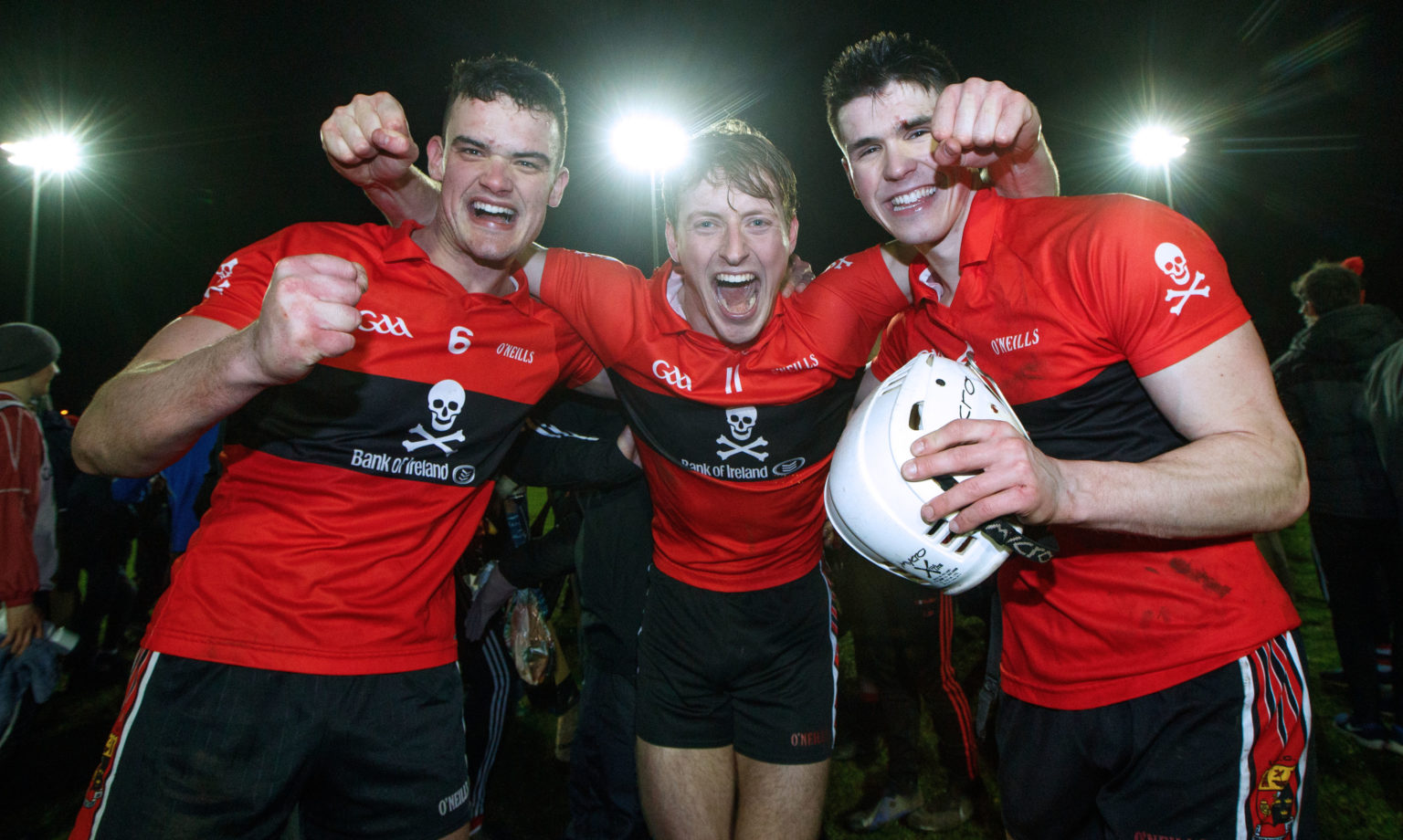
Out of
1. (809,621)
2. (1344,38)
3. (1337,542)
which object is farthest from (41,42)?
(1344,38)

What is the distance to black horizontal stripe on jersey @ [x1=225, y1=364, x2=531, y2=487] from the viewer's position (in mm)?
2148

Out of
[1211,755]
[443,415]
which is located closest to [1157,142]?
[1211,755]

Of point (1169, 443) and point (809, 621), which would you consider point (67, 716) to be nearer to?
point (809, 621)

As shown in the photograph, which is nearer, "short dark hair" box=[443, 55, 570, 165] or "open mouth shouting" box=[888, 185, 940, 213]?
"open mouth shouting" box=[888, 185, 940, 213]

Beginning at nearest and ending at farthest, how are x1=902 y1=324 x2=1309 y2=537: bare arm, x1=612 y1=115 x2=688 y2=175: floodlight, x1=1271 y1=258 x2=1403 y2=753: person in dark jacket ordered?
1. x1=902 y1=324 x2=1309 y2=537: bare arm
2. x1=1271 y1=258 x2=1403 y2=753: person in dark jacket
3. x1=612 y1=115 x2=688 y2=175: floodlight

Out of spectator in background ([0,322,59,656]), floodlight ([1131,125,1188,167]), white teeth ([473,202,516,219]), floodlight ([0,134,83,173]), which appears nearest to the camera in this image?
white teeth ([473,202,516,219])

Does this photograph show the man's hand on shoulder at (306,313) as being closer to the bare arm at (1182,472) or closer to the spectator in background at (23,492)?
the bare arm at (1182,472)

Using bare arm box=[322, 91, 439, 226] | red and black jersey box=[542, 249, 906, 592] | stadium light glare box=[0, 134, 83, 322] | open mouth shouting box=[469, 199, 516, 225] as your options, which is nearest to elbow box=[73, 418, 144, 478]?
bare arm box=[322, 91, 439, 226]

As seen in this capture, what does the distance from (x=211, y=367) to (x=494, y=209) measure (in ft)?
3.86

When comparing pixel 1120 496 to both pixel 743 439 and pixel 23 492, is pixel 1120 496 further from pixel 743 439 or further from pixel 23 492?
pixel 23 492

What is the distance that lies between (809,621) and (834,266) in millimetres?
1686

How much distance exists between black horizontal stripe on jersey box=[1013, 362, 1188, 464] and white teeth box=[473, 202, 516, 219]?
6.72 feet

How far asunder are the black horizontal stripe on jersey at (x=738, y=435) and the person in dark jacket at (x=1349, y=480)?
4100 millimetres

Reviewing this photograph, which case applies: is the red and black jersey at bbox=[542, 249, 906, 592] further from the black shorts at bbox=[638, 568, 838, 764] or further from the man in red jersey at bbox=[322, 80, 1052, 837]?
the black shorts at bbox=[638, 568, 838, 764]
